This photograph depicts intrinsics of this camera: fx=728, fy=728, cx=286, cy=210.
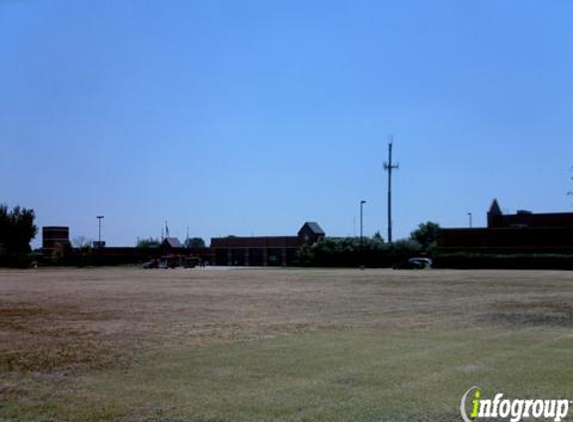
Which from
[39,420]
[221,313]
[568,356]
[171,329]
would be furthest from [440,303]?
[39,420]

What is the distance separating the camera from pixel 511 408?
9.48m

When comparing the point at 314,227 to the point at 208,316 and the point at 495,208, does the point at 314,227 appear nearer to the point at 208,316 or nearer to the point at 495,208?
the point at 495,208

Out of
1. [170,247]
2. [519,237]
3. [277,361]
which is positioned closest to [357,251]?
[519,237]

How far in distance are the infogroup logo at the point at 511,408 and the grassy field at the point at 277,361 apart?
0.26 metres

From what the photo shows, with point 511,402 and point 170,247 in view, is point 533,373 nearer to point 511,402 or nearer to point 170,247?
point 511,402

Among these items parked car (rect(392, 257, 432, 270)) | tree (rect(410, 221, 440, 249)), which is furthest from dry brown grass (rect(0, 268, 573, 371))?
tree (rect(410, 221, 440, 249))

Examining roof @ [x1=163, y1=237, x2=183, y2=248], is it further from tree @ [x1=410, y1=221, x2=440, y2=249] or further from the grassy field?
Answer: the grassy field

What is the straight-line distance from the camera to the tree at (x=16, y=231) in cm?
12762

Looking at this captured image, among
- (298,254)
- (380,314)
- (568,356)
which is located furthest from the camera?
(298,254)

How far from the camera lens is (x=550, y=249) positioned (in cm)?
8494

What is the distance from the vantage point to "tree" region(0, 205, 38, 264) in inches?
5025

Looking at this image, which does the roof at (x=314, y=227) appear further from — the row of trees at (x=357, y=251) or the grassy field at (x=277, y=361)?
the grassy field at (x=277, y=361)

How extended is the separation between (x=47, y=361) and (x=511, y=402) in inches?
349

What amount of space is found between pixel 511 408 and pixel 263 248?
122927 millimetres
